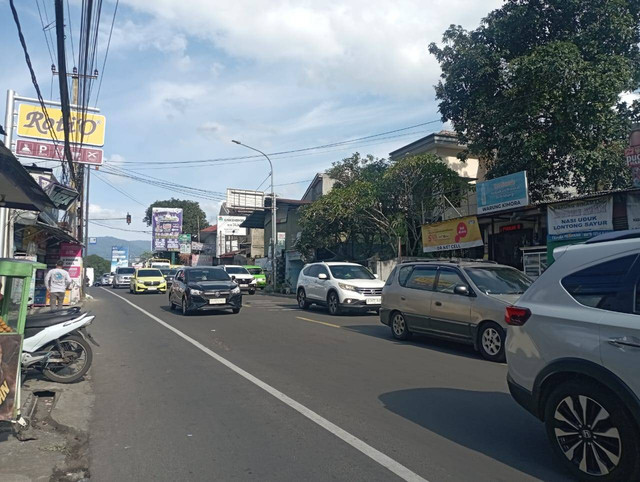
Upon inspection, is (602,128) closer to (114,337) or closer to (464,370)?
(464,370)

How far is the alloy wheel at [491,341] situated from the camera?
344 inches

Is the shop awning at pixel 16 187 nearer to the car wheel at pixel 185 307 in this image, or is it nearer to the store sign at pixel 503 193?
the car wheel at pixel 185 307

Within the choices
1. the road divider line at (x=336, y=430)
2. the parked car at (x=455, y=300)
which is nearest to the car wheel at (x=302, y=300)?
the parked car at (x=455, y=300)

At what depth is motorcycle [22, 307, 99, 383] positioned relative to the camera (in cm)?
706

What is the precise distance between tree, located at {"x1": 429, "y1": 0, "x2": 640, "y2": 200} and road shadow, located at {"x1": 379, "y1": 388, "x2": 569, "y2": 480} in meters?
14.6

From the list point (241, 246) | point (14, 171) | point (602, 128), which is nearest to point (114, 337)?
point (14, 171)

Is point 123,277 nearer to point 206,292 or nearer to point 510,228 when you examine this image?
point 206,292

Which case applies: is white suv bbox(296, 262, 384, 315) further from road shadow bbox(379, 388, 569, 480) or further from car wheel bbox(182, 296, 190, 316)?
road shadow bbox(379, 388, 569, 480)

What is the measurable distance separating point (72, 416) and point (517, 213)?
16522 mm

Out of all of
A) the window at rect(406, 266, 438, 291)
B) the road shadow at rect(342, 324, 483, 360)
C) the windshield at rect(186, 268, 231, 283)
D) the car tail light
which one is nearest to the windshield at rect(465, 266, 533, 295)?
the window at rect(406, 266, 438, 291)

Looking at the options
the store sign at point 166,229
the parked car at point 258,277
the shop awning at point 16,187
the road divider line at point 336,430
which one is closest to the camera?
the road divider line at point 336,430

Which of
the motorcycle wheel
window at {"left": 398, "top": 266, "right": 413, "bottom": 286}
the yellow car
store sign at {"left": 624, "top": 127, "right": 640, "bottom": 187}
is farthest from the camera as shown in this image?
the yellow car

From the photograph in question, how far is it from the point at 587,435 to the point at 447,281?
244 inches

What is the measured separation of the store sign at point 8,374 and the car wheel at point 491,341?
6.85 metres
